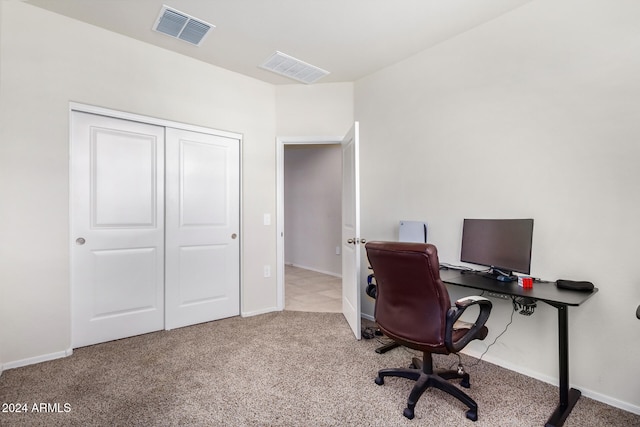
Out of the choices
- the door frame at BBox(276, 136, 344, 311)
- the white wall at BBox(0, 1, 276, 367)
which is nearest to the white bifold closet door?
the white wall at BBox(0, 1, 276, 367)

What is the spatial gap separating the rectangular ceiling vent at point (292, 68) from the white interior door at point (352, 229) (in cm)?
80

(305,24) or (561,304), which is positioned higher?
(305,24)

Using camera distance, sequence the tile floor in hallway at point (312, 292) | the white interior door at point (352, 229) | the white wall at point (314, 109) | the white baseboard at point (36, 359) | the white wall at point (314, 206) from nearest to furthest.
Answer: the white baseboard at point (36, 359) → the white interior door at point (352, 229) → the white wall at point (314, 109) → the tile floor in hallway at point (312, 292) → the white wall at point (314, 206)

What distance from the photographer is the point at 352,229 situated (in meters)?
3.15

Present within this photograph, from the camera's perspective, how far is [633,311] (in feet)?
6.39

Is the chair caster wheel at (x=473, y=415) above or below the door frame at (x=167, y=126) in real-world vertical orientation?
below

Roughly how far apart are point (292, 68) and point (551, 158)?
252cm

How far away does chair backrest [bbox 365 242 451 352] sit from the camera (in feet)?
5.93

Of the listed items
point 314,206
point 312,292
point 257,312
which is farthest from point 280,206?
point 314,206

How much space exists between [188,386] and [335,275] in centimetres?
409

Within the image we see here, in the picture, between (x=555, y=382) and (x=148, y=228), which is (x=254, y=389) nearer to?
(x=148, y=228)

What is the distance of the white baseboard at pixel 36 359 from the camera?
2.40 meters

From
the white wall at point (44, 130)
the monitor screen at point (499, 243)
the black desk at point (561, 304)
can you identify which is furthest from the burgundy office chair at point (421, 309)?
the white wall at point (44, 130)

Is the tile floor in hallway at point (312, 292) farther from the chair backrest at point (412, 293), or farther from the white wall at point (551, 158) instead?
the chair backrest at point (412, 293)
